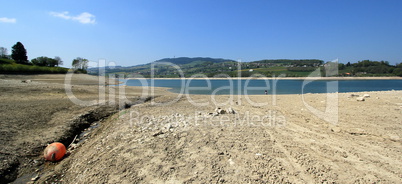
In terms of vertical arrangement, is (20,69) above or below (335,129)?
A: above

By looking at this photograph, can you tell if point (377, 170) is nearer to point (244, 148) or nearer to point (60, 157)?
Result: point (244, 148)

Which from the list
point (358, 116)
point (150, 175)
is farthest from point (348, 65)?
point (150, 175)

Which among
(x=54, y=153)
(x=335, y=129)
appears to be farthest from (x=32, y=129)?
(x=335, y=129)

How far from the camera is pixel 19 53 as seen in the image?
48.9 metres

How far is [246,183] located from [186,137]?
2.68 meters

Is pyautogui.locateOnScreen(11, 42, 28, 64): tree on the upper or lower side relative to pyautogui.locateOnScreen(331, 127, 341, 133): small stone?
upper

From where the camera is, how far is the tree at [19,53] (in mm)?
48438

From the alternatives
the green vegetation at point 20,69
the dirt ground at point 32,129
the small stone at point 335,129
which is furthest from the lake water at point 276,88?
the dirt ground at point 32,129

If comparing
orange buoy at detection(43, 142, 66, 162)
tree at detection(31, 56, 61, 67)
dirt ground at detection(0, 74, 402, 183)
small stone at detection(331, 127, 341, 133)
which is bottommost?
orange buoy at detection(43, 142, 66, 162)

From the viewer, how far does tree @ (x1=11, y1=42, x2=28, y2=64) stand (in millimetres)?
48438

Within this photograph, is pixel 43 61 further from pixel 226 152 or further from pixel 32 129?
pixel 226 152

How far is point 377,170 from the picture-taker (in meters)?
3.79

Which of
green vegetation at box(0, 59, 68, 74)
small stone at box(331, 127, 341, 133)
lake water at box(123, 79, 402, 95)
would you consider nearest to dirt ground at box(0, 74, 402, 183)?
small stone at box(331, 127, 341, 133)

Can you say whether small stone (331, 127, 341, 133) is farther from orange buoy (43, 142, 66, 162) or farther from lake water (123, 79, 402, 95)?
lake water (123, 79, 402, 95)
